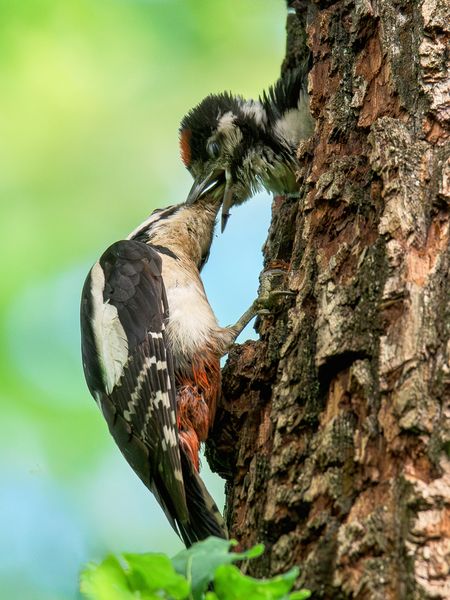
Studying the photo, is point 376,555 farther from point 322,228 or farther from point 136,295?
point 136,295

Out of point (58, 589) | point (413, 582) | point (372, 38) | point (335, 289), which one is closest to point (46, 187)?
point (58, 589)

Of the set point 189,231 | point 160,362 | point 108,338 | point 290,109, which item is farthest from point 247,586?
point 290,109

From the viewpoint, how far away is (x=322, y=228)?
103 inches

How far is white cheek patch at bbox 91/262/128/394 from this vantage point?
3189mm

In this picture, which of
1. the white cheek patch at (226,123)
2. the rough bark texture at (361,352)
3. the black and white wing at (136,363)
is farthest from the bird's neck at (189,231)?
the rough bark texture at (361,352)

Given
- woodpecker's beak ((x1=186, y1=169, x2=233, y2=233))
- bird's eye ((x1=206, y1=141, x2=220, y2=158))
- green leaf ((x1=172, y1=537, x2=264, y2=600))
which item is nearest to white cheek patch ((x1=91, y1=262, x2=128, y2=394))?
woodpecker's beak ((x1=186, y1=169, x2=233, y2=233))

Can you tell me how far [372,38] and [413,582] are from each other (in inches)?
71.2

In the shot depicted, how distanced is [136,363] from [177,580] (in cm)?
172

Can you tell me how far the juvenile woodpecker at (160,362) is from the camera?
2885 mm

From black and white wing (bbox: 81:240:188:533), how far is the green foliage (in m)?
1.30

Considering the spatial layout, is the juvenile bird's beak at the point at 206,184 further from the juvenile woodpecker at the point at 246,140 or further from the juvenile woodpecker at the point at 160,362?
the juvenile woodpecker at the point at 160,362

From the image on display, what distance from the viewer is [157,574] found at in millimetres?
1420

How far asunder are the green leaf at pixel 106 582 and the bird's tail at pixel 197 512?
47.4 inches

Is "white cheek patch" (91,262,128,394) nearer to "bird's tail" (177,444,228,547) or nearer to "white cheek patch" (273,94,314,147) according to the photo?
"bird's tail" (177,444,228,547)
